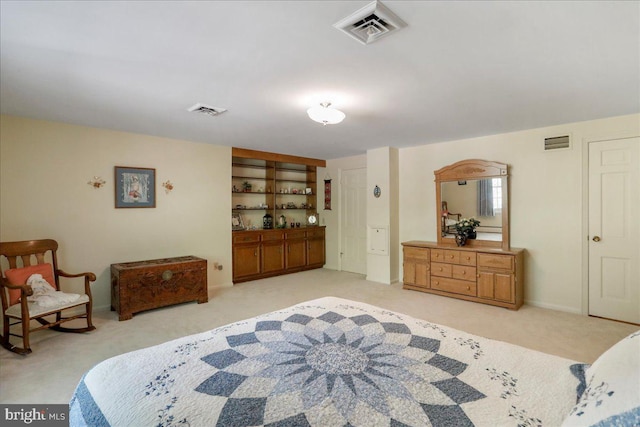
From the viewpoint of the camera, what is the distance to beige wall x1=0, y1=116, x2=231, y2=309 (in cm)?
354

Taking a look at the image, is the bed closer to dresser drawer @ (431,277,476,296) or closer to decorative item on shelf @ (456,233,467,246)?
dresser drawer @ (431,277,476,296)

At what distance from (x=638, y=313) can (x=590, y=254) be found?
0.74 metres

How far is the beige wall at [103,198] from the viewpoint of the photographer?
11.6 ft

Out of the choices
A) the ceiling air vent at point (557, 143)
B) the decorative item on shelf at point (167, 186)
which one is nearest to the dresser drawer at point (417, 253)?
the ceiling air vent at point (557, 143)

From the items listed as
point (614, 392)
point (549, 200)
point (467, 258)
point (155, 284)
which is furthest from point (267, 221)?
point (614, 392)

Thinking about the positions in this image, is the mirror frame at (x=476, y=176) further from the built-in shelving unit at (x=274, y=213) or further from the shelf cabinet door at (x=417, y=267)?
the built-in shelving unit at (x=274, y=213)

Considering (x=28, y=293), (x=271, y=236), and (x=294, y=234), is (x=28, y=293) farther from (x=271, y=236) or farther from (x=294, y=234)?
(x=294, y=234)

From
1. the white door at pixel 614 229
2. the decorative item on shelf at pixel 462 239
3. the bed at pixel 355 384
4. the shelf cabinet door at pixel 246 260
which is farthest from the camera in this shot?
the shelf cabinet door at pixel 246 260

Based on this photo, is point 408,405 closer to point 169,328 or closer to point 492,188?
point 169,328

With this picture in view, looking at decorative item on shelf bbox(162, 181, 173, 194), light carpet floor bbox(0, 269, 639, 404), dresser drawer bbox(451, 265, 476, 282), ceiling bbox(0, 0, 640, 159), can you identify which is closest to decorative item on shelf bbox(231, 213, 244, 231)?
light carpet floor bbox(0, 269, 639, 404)

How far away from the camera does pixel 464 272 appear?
433 cm

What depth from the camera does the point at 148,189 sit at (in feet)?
14.6

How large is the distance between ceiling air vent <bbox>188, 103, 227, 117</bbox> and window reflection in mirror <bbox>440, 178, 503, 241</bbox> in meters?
3.50

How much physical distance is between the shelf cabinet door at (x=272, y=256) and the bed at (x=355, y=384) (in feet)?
13.2
